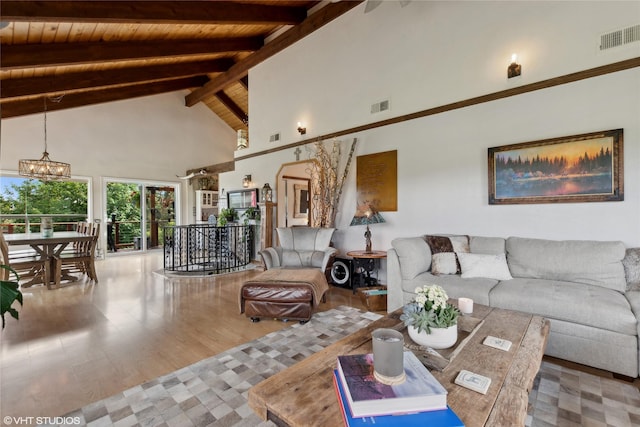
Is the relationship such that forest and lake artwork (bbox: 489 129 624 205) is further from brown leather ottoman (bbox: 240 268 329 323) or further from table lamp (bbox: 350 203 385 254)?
brown leather ottoman (bbox: 240 268 329 323)

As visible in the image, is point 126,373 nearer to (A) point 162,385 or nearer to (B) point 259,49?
(A) point 162,385

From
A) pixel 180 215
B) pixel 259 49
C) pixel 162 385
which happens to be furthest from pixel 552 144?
pixel 180 215

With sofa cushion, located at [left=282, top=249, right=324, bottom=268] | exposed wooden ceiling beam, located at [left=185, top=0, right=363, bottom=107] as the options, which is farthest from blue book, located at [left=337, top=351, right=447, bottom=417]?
exposed wooden ceiling beam, located at [left=185, top=0, right=363, bottom=107]

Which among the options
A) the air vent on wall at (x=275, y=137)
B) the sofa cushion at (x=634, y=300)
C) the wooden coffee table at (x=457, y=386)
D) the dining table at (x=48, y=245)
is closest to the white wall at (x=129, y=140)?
the dining table at (x=48, y=245)

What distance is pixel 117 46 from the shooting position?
4777mm

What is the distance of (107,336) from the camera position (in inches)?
111

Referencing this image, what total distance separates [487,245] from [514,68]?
2.13 meters

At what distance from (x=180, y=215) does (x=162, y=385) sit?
797 centimetres

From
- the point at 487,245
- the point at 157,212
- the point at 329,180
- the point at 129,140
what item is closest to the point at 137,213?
the point at 157,212

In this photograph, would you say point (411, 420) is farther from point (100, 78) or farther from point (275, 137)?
point (100, 78)

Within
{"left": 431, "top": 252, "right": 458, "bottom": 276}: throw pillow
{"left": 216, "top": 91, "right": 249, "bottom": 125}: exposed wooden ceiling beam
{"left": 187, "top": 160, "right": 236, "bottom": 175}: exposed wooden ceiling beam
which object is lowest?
{"left": 431, "top": 252, "right": 458, "bottom": 276}: throw pillow

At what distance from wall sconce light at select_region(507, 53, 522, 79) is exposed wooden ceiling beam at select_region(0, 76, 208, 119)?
7906mm

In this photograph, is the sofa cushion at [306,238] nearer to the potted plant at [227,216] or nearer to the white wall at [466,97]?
the white wall at [466,97]

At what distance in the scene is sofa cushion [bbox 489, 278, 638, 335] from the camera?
83.0 inches
